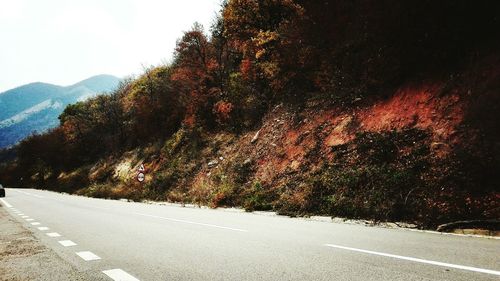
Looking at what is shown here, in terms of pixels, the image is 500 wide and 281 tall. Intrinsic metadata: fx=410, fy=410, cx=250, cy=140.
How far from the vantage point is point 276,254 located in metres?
6.71

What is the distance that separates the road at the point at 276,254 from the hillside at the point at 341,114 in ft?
10.7

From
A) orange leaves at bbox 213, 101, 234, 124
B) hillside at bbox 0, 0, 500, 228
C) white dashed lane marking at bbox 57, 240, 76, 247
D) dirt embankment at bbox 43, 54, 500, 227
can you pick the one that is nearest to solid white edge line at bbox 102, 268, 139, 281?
white dashed lane marking at bbox 57, 240, 76, 247

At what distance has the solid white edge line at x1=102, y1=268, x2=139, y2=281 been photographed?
528 cm

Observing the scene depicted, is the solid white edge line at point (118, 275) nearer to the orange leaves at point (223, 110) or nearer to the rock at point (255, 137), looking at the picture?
the rock at point (255, 137)

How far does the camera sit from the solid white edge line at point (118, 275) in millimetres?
5277

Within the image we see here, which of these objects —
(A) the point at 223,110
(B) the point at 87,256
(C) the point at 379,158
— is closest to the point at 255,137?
(A) the point at 223,110

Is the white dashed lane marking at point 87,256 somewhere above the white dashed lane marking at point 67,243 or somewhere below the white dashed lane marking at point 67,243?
below

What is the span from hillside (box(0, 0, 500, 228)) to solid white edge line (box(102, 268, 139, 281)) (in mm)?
7785

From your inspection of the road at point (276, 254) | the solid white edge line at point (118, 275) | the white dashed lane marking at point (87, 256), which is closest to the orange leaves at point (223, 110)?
the road at point (276, 254)

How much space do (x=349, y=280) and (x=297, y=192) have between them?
1204cm

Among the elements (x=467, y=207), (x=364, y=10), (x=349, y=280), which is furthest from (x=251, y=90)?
(x=349, y=280)

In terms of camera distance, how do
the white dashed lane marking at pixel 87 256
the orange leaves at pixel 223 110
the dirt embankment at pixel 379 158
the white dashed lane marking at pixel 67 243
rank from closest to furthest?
the white dashed lane marking at pixel 87 256
the white dashed lane marking at pixel 67 243
the dirt embankment at pixel 379 158
the orange leaves at pixel 223 110

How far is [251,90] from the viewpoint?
29656mm

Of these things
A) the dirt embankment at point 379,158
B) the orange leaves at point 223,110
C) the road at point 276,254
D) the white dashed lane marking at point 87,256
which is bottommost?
the white dashed lane marking at point 87,256
